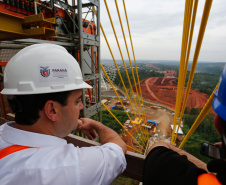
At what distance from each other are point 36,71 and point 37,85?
136mm

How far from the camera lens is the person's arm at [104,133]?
5.14 feet

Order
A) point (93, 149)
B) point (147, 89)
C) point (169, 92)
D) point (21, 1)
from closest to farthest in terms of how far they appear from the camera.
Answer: point (93, 149) → point (21, 1) → point (169, 92) → point (147, 89)

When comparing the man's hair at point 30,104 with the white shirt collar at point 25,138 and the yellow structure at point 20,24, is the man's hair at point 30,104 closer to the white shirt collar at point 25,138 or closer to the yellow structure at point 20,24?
the white shirt collar at point 25,138

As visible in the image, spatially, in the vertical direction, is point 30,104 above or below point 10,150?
above

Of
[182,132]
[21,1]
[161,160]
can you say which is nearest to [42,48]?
[161,160]

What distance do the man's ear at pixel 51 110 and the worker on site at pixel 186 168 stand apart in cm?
98

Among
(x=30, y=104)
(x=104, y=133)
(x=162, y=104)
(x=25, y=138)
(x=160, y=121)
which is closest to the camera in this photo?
(x=25, y=138)

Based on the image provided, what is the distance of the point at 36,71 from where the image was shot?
1.42 metres

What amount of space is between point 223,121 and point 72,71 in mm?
1501

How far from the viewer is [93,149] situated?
1.22m

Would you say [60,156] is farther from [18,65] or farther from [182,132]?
[182,132]

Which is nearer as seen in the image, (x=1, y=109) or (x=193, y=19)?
(x=193, y=19)

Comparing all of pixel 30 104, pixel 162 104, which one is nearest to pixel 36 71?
pixel 30 104

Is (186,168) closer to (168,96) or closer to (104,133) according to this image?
(104,133)
